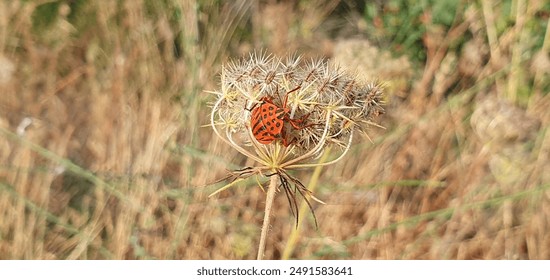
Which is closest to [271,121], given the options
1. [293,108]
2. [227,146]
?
[293,108]

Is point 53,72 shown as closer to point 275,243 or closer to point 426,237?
point 275,243

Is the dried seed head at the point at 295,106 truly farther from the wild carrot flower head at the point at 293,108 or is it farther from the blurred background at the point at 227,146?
the blurred background at the point at 227,146

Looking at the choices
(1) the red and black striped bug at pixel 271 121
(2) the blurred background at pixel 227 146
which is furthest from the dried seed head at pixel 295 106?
(2) the blurred background at pixel 227 146

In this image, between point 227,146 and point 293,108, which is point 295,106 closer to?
point 293,108

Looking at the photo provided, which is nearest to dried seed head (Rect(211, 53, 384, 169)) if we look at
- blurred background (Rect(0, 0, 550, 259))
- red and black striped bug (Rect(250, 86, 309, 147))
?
red and black striped bug (Rect(250, 86, 309, 147))

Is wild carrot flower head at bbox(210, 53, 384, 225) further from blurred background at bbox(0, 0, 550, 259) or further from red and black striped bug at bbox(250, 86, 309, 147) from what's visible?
blurred background at bbox(0, 0, 550, 259)

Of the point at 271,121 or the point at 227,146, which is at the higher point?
the point at 227,146
